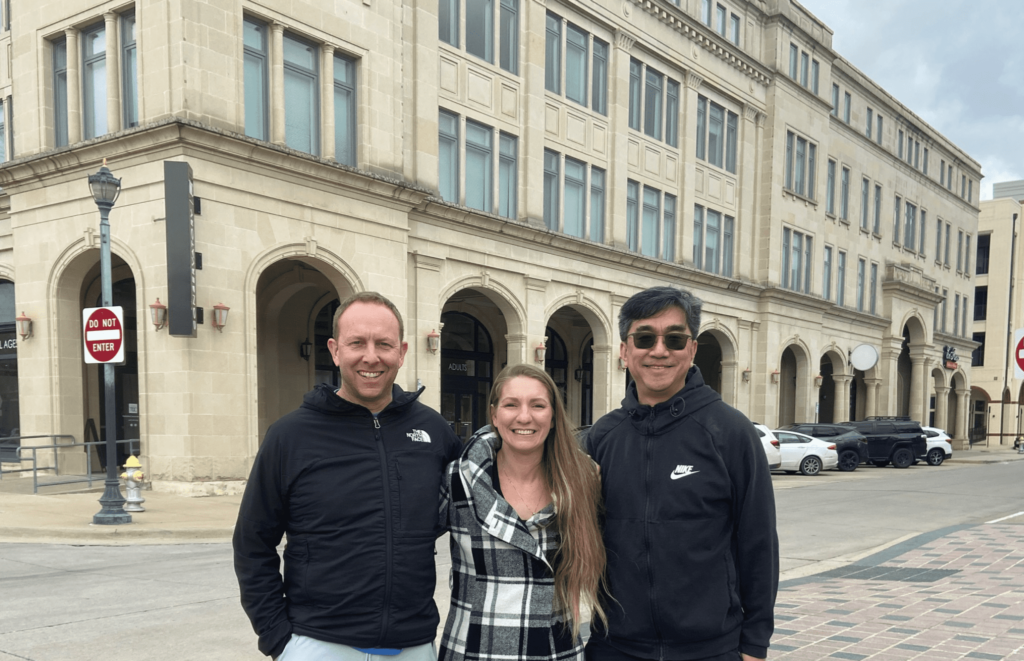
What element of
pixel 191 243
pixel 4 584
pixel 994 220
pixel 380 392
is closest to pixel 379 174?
pixel 191 243

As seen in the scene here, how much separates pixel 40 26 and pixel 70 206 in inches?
149

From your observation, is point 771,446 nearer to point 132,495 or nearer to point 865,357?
point 132,495

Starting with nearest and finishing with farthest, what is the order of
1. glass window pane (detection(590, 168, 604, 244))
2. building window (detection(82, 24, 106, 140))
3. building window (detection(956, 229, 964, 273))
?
building window (detection(82, 24, 106, 140))
glass window pane (detection(590, 168, 604, 244))
building window (detection(956, 229, 964, 273))

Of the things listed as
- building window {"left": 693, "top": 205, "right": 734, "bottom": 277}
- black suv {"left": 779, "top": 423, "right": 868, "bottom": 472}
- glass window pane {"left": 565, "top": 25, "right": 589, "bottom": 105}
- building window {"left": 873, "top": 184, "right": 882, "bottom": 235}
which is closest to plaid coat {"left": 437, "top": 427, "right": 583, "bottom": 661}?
glass window pane {"left": 565, "top": 25, "right": 589, "bottom": 105}

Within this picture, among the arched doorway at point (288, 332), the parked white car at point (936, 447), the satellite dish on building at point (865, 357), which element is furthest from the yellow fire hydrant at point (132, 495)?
the satellite dish on building at point (865, 357)

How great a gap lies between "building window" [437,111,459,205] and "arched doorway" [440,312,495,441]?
5969 millimetres

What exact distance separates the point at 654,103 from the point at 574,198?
5457 mm

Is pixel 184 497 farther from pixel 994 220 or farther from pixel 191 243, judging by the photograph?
pixel 994 220

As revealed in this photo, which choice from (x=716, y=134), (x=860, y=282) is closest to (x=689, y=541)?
(x=716, y=134)

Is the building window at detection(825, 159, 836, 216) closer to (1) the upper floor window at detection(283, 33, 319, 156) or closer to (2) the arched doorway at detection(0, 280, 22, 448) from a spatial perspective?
(1) the upper floor window at detection(283, 33, 319, 156)

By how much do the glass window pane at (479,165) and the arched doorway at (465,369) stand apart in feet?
17.4

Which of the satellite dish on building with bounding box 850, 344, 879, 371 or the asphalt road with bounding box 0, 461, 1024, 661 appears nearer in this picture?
the asphalt road with bounding box 0, 461, 1024, 661

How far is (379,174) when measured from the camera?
17.9 m

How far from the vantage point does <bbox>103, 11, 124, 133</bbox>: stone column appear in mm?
15578
